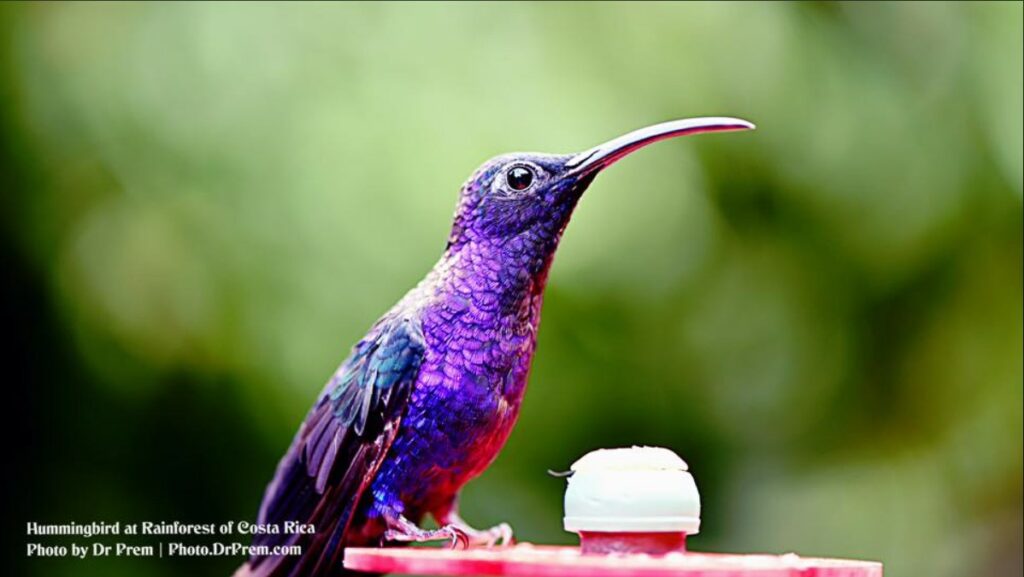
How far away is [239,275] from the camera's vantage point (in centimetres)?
432

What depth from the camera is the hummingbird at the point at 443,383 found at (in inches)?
91.8

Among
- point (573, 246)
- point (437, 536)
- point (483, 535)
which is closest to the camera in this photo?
point (437, 536)

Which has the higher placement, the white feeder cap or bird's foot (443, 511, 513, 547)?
the white feeder cap

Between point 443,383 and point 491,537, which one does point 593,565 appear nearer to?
point 443,383

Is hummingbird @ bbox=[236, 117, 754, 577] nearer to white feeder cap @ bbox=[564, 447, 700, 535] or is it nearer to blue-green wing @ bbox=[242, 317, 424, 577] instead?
blue-green wing @ bbox=[242, 317, 424, 577]

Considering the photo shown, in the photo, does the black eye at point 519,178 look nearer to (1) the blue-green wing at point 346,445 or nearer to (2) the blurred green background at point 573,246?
(1) the blue-green wing at point 346,445

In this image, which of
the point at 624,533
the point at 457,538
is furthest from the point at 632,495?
the point at 457,538

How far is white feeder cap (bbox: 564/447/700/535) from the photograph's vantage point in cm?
198

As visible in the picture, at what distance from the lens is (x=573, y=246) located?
14.5 feet

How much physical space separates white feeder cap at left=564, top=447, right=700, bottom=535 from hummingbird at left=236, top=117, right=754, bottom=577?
0.35 meters

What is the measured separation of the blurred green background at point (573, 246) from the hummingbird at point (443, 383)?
184 cm

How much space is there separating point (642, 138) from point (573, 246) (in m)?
2.10

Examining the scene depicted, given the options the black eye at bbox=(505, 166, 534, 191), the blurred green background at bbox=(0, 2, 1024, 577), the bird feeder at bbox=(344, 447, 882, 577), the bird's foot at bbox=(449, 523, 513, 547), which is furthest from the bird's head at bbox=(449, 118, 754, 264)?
the blurred green background at bbox=(0, 2, 1024, 577)

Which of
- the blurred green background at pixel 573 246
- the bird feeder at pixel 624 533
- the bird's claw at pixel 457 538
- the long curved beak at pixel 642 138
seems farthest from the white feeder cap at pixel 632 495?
the blurred green background at pixel 573 246
